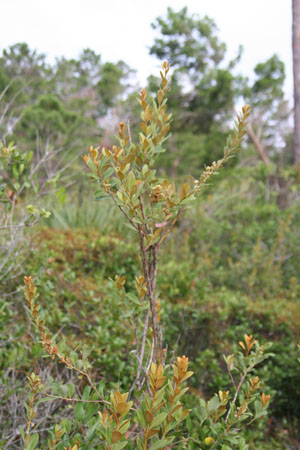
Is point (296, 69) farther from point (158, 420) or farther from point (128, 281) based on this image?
point (158, 420)

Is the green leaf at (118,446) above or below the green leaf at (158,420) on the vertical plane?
below

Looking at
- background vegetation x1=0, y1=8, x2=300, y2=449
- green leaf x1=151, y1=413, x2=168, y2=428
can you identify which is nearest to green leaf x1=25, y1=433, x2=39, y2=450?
background vegetation x1=0, y1=8, x2=300, y2=449

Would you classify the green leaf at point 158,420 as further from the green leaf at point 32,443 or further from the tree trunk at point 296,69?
the tree trunk at point 296,69

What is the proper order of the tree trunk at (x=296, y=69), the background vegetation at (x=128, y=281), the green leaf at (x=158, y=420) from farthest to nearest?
the tree trunk at (x=296, y=69), the background vegetation at (x=128, y=281), the green leaf at (x=158, y=420)

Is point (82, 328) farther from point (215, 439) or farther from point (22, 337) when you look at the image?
point (215, 439)

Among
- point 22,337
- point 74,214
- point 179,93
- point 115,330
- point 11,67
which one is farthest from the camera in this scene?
point 11,67

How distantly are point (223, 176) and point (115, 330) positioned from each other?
11.4 meters

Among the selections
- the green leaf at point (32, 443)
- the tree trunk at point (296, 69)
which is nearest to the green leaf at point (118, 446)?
the green leaf at point (32, 443)

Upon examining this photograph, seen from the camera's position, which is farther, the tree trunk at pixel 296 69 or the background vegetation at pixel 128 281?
the tree trunk at pixel 296 69

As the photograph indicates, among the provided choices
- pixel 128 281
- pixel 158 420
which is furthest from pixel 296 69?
pixel 158 420

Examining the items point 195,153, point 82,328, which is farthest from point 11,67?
point 82,328

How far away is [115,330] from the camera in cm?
291

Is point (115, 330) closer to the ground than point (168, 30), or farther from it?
closer to the ground

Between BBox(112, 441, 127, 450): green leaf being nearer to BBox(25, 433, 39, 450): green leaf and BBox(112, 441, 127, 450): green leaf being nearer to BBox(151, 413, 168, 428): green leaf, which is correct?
BBox(151, 413, 168, 428): green leaf
